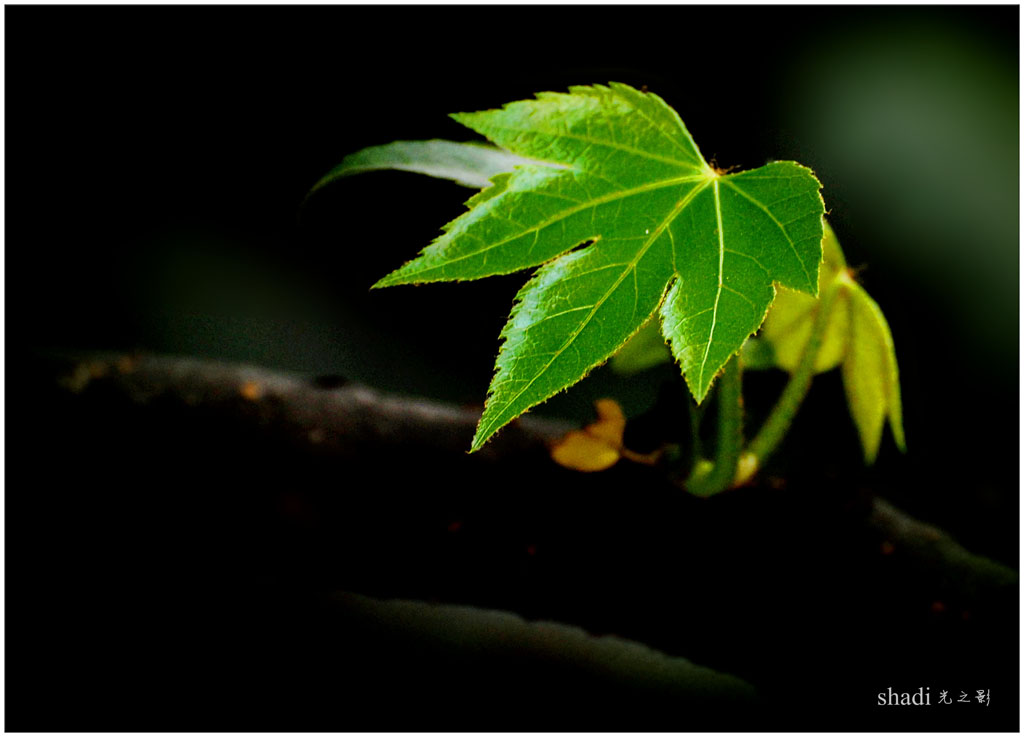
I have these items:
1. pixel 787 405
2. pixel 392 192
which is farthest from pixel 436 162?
pixel 392 192

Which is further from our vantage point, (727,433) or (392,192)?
(392,192)

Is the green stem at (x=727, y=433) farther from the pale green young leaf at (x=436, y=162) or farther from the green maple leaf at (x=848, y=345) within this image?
the pale green young leaf at (x=436, y=162)

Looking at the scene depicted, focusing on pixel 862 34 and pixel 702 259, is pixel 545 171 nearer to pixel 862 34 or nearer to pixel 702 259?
pixel 702 259

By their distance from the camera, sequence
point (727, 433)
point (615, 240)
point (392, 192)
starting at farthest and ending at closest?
point (392, 192) → point (727, 433) → point (615, 240)

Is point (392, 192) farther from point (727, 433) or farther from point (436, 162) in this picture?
point (727, 433)

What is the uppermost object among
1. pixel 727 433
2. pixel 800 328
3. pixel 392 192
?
pixel 392 192

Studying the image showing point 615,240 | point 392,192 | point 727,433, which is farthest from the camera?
point 392,192

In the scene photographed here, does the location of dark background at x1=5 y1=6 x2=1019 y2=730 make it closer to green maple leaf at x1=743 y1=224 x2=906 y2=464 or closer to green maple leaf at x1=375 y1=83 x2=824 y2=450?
green maple leaf at x1=743 y1=224 x2=906 y2=464

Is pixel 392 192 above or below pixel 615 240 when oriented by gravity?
above
